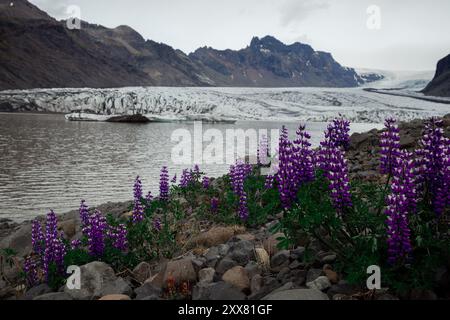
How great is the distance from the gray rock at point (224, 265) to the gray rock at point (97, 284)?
1.10m

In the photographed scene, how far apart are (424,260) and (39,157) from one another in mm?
21395

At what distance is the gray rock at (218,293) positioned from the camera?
418 centimetres

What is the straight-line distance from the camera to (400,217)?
12.0 ft

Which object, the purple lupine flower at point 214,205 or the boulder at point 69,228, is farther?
the boulder at point 69,228

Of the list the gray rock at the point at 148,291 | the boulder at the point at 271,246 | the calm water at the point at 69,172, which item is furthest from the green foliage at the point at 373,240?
the calm water at the point at 69,172

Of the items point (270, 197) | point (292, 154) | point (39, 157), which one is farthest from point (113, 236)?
point (39, 157)

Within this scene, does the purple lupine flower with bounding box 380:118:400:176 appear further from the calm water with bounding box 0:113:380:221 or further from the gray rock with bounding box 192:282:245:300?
the calm water with bounding box 0:113:380:221

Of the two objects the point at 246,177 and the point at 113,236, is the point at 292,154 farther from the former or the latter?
the point at 246,177

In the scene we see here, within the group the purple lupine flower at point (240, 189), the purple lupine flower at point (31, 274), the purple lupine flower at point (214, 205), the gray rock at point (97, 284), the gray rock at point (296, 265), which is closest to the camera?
the gray rock at point (296, 265)

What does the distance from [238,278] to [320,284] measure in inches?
38.5

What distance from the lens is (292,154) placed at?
4.47 meters

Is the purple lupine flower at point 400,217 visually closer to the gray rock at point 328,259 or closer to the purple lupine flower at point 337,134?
the gray rock at point 328,259

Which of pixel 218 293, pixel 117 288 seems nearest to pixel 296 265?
pixel 218 293

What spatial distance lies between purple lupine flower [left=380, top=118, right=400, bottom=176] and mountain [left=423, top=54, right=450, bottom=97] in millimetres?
168525
